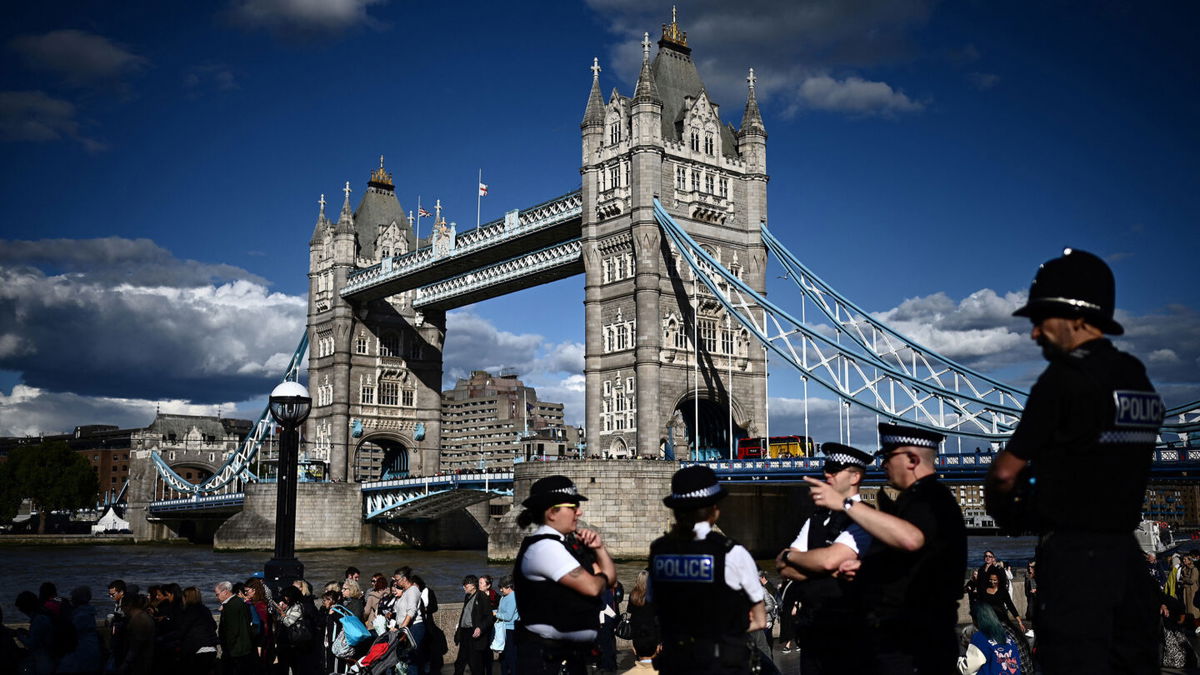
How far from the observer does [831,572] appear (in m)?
5.09

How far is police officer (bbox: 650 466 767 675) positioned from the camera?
5.16 m

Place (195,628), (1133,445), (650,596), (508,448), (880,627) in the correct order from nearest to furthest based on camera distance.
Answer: (1133,445) < (880,627) < (650,596) < (195,628) < (508,448)

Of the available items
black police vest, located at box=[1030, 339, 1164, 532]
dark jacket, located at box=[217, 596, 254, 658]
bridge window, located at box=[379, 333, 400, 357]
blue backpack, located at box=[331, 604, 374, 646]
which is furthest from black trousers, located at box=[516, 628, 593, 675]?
bridge window, located at box=[379, 333, 400, 357]

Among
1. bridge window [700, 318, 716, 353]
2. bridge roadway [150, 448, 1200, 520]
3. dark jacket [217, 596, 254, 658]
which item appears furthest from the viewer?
bridge window [700, 318, 716, 353]

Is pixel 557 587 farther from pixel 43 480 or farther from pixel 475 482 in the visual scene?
pixel 43 480

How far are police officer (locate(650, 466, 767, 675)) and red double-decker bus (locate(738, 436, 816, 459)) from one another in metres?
36.3

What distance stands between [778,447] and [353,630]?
33.8 meters

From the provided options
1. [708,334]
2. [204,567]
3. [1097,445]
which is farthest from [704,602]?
[204,567]

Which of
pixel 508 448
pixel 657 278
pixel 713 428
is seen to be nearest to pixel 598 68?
pixel 657 278

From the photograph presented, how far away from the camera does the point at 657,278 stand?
151 feet

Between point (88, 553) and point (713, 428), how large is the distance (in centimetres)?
4198

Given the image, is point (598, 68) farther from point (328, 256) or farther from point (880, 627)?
point (880, 627)

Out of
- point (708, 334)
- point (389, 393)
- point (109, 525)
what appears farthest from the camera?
point (109, 525)

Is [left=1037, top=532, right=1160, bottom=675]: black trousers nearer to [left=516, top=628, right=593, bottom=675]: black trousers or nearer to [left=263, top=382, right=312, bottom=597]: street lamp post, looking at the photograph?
[left=516, top=628, right=593, bottom=675]: black trousers
